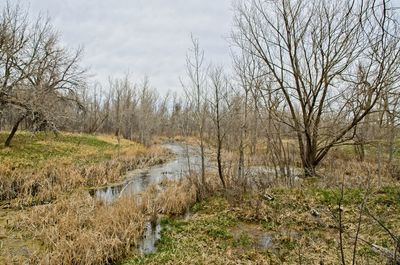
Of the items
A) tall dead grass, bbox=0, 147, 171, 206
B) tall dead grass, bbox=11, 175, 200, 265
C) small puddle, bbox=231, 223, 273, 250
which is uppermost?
tall dead grass, bbox=0, 147, 171, 206

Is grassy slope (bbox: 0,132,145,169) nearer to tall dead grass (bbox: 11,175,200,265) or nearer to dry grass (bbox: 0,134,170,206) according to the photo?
dry grass (bbox: 0,134,170,206)

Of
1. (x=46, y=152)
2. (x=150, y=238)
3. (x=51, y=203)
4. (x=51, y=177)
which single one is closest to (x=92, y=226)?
(x=150, y=238)

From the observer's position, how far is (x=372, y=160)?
17.4 m

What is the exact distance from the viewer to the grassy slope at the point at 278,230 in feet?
17.7

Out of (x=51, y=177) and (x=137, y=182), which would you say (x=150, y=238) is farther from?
(x=137, y=182)

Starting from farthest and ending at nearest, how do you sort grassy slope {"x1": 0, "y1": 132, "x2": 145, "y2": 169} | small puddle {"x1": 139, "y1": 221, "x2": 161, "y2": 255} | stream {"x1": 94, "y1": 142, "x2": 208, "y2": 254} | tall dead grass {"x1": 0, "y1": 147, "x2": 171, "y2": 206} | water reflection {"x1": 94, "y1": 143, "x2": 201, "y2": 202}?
grassy slope {"x1": 0, "y1": 132, "x2": 145, "y2": 169}, water reflection {"x1": 94, "y1": 143, "x2": 201, "y2": 202}, tall dead grass {"x1": 0, "y1": 147, "x2": 171, "y2": 206}, stream {"x1": 94, "y1": 142, "x2": 208, "y2": 254}, small puddle {"x1": 139, "y1": 221, "x2": 161, "y2": 255}

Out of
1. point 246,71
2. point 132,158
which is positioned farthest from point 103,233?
point 132,158

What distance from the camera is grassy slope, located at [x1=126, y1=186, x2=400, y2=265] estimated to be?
539 cm

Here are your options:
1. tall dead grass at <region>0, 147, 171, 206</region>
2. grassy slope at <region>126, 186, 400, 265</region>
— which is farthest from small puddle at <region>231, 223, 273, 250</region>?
tall dead grass at <region>0, 147, 171, 206</region>

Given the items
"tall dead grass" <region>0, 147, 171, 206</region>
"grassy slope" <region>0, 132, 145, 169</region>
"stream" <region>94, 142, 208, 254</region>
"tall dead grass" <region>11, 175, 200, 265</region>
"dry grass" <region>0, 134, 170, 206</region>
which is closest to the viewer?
"tall dead grass" <region>11, 175, 200, 265</region>

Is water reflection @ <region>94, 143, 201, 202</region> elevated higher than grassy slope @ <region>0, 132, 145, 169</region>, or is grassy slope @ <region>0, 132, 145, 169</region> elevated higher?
grassy slope @ <region>0, 132, 145, 169</region>

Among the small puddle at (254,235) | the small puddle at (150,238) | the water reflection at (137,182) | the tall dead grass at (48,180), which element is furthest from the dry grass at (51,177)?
the small puddle at (254,235)

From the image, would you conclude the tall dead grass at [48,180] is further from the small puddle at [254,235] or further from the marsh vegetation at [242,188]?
the small puddle at [254,235]

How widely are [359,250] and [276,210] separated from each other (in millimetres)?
2364
